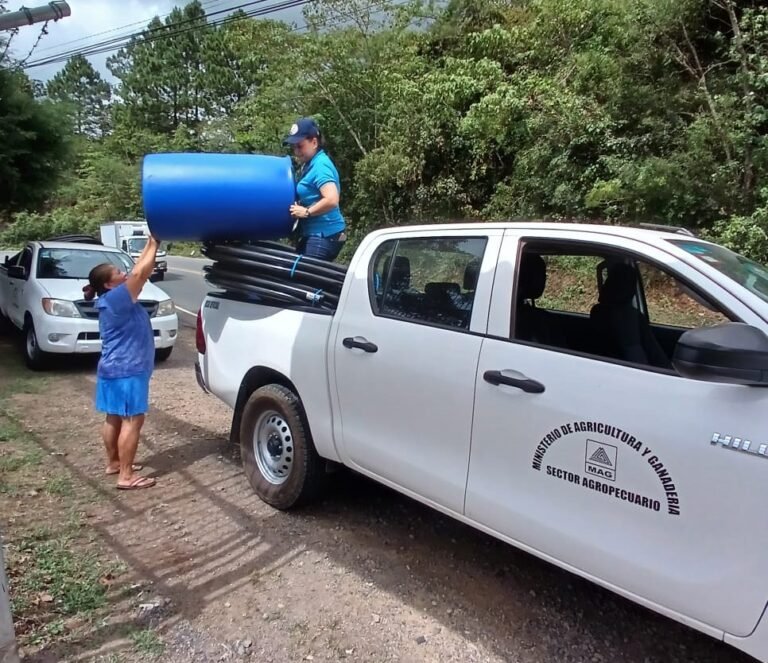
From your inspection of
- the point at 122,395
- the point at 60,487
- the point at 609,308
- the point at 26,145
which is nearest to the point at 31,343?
the point at 60,487

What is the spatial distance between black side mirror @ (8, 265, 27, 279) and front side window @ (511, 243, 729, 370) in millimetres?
7630

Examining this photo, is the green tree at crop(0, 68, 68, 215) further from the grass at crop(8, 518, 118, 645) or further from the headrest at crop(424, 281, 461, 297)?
the headrest at crop(424, 281, 461, 297)

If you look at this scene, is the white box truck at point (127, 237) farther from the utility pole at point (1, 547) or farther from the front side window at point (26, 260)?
the utility pole at point (1, 547)

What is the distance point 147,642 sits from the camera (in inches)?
110

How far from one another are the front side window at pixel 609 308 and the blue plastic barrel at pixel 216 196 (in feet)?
5.93

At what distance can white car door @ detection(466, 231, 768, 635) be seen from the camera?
204cm

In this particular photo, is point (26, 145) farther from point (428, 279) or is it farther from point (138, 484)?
point (428, 279)

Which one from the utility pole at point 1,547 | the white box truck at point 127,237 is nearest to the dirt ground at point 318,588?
the utility pole at point 1,547

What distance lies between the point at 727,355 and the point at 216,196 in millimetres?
2981

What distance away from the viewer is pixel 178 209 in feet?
12.8

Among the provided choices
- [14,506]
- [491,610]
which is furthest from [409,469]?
[14,506]

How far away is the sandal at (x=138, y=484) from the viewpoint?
14.5 ft

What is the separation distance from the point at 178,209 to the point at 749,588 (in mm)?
3389

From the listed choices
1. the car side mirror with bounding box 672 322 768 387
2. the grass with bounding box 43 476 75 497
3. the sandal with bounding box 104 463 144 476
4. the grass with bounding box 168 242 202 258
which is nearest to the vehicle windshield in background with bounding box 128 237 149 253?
the grass with bounding box 168 242 202 258
